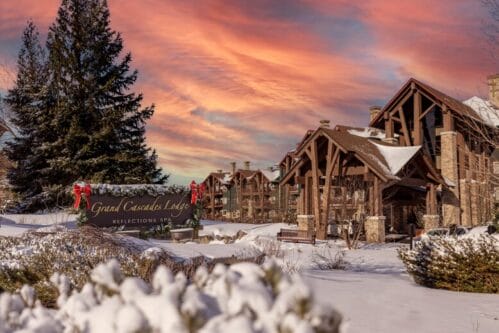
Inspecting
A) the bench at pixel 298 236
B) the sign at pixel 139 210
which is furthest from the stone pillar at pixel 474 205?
the sign at pixel 139 210

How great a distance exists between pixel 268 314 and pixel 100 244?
7311 millimetres

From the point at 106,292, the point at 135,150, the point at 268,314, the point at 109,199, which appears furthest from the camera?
the point at 135,150

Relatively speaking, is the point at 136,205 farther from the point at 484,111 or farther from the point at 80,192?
the point at 484,111

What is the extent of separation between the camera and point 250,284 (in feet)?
6.20

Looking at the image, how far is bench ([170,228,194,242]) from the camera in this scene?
64.1 ft

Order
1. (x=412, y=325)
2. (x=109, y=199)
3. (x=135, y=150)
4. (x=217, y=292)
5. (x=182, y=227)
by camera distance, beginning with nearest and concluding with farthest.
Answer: (x=217, y=292), (x=412, y=325), (x=109, y=199), (x=182, y=227), (x=135, y=150)

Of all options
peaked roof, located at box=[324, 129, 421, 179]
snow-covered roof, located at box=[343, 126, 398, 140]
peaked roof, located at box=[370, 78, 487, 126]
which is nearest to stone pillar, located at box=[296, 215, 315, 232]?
peaked roof, located at box=[324, 129, 421, 179]

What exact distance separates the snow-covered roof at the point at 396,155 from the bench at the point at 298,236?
17.5 ft

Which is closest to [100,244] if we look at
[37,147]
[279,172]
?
[37,147]

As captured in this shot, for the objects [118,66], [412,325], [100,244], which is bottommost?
[412,325]

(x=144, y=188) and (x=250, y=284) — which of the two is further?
(x=144, y=188)

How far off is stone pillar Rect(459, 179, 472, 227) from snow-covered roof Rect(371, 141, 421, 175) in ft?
25.6

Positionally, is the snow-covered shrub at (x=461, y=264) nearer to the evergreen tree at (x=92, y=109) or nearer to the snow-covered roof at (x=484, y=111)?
the snow-covered roof at (x=484, y=111)

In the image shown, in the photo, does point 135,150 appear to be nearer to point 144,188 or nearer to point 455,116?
point 144,188
